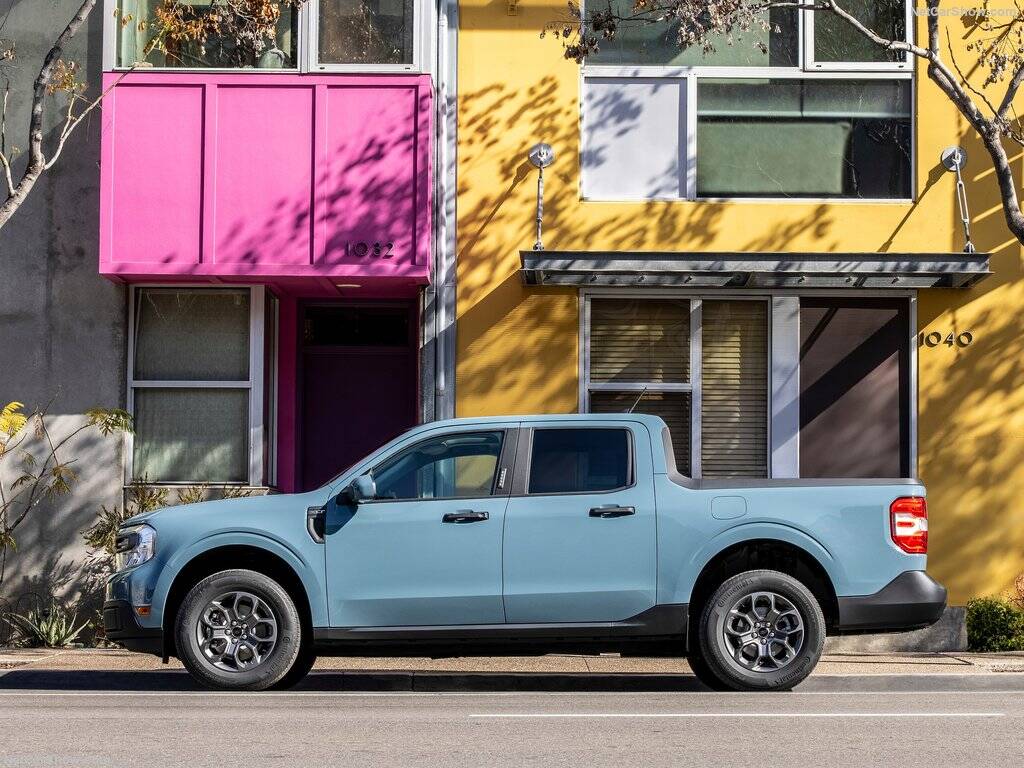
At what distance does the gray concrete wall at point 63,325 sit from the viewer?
14.2m

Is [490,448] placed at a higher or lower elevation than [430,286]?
lower

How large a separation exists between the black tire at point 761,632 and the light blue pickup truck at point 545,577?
1cm

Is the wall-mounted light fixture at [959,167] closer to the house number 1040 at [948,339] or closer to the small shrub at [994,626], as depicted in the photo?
the house number 1040 at [948,339]

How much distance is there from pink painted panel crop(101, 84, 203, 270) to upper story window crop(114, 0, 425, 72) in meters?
0.66

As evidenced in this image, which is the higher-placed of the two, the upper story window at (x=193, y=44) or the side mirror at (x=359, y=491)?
the upper story window at (x=193, y=44)

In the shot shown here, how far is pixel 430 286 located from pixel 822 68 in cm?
434

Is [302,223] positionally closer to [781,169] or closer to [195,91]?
[195,91]

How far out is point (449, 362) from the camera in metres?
14.3

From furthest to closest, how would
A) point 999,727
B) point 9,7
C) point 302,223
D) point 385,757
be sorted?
point 9,7 → point 302,223 → point 999,727 → point 385,757

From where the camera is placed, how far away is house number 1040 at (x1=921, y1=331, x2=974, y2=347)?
46.3 feet

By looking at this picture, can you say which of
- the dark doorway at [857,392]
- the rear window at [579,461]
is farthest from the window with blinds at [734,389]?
the rear window at [579,461]

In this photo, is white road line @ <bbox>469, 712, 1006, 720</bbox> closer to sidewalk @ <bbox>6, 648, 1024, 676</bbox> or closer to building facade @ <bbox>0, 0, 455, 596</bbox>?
sidewalk @ <bbox>6, 648, 1024, 676</bbox>

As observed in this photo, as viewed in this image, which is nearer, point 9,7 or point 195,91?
point 195,91

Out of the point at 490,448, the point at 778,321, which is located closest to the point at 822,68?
the point at 778,321
